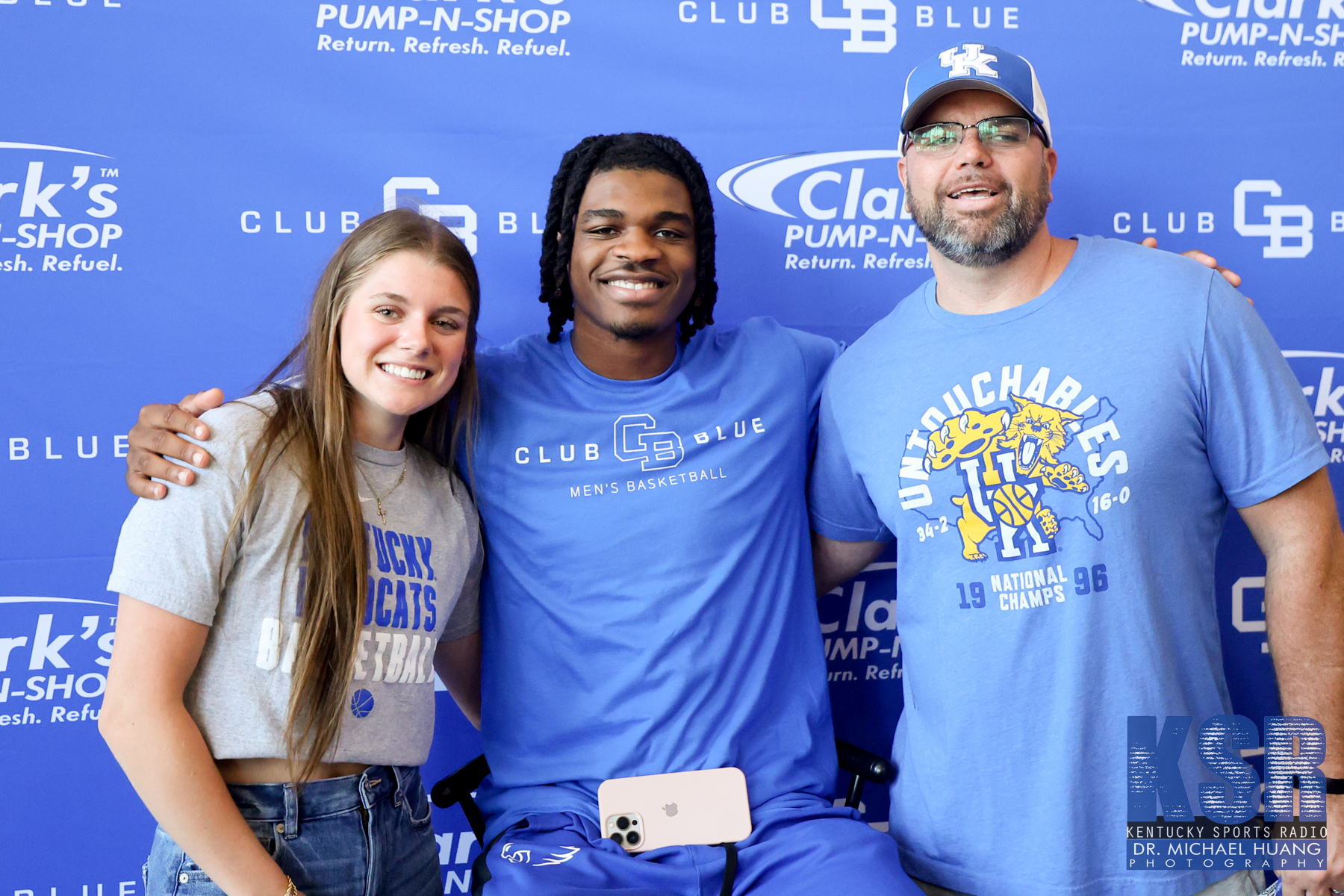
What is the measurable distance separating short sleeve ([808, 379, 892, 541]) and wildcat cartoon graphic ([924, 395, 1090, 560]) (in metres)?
0.24

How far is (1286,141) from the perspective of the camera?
228 cm

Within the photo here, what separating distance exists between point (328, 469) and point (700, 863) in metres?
0.94

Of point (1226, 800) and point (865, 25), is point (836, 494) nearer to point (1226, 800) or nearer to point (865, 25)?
point (1226, 800)

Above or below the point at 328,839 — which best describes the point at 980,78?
above

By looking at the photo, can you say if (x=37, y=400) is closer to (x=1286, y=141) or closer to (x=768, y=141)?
(x=768, y=141)

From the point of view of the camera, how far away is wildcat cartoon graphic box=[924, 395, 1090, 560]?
1607mm

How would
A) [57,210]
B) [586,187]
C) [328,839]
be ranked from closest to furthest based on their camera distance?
[328,839]
[586,187]
[57,210]

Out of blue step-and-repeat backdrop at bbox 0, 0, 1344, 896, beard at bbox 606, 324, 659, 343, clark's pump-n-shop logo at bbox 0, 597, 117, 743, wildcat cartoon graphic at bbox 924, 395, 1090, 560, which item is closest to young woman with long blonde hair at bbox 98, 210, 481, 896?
beard at bbox 606, 324, 659, 343

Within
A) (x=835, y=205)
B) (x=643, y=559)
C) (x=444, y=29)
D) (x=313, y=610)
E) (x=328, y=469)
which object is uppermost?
(x=444, y=29)

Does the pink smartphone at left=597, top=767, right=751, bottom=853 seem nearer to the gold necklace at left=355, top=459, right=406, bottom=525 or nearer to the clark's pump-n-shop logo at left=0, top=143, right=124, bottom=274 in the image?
the gold necklace at left=355, top=459, right=406, bottom=525

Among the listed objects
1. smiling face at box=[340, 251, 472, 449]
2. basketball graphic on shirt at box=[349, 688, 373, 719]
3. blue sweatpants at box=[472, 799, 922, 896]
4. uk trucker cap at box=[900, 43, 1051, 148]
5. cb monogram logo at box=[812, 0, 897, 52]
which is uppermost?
cb monogram logo at box=[812, 0, 897, 52]

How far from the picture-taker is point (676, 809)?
5.43 feet

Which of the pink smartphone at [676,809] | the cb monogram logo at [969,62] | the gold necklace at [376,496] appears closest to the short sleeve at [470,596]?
the gold necklace at [376,496]

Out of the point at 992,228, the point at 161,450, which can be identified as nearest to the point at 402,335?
the point at 161,450
